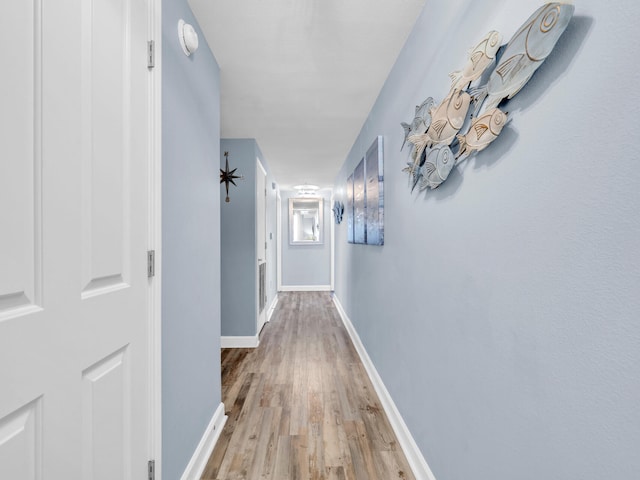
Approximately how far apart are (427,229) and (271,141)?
256 centimetres

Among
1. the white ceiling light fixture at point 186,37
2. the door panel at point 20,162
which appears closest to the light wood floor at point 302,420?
the door panel at point 20,162

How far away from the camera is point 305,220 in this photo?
7.05m

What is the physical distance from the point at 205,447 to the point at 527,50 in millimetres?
2100

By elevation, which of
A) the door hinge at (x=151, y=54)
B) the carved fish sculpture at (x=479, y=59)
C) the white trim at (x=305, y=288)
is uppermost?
the door hinge at (x=151, y=54)

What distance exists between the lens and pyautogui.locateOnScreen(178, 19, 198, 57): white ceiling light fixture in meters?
1.33

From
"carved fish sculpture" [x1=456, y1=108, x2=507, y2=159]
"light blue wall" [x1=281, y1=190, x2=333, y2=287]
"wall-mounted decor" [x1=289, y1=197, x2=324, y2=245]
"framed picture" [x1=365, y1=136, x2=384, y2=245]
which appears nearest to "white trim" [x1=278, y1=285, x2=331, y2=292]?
"light blue wall" [x1=281, y1=190, x2=333, y2=287]

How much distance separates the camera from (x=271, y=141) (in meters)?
3.49

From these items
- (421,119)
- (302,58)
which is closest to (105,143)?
(421,119)

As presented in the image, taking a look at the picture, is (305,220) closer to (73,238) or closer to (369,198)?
(369,198)

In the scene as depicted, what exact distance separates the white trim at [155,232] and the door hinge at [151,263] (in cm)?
1

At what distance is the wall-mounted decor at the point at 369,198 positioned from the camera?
2.19 meters


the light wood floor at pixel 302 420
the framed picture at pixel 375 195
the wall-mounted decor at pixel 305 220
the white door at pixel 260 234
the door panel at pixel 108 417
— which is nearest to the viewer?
the door panel at pixel 108 417

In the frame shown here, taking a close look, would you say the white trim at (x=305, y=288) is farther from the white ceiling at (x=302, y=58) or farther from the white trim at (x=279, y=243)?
the white ceiling at (x=302, y=58)

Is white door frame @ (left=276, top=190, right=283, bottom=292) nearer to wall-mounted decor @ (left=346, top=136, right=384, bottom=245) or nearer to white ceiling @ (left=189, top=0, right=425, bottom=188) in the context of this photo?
wall-mounted decor @ (left=346, top=136, right=384, bottom=245)
